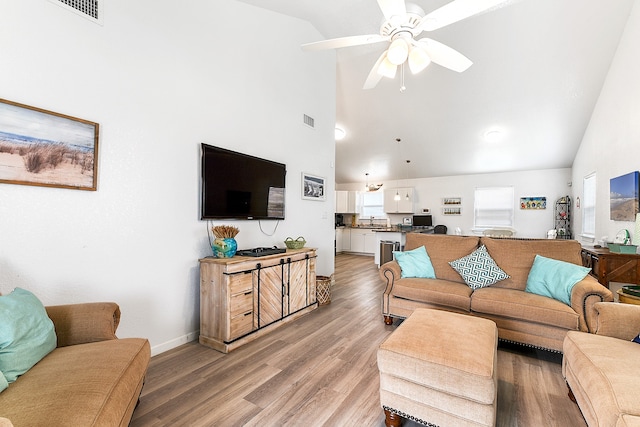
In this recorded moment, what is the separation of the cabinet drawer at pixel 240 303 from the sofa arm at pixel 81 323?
947 millimetres

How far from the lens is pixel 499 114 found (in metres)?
5.36

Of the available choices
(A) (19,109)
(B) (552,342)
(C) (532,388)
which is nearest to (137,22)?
(A) (19,109)

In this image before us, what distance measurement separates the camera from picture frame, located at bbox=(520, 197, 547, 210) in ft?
22.6

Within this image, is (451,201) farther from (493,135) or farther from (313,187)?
(313,187)

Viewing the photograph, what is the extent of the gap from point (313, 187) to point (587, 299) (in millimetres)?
3363

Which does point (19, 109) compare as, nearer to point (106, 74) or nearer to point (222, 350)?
point (106, 74)

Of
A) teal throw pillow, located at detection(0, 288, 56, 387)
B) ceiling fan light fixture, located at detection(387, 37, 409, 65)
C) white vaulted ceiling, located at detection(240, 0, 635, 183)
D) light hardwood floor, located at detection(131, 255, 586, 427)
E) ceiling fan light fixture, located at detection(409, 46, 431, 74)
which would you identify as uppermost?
white vaulted ceiling, located at detection(240, 0, 635, 183)

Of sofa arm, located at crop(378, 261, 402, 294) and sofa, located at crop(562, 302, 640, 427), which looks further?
sofa arm, located at crop(378, 261, 402, 294)

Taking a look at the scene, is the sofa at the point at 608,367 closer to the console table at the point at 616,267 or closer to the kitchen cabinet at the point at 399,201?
the console table at the point at 616,267

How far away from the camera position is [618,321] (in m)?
1.76

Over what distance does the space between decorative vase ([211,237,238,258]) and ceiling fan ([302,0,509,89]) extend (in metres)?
1.94

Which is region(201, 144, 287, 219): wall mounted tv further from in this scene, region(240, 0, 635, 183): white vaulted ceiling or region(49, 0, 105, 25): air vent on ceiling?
region(240, 0, 635, 183): white vaulted ceiling

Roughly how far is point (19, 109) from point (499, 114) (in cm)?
660

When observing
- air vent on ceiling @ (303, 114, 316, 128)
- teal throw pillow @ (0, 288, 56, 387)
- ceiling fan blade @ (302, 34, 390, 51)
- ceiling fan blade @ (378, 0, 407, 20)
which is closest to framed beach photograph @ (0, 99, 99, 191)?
teal throw pillow @ (0, 288, 56, 387)
